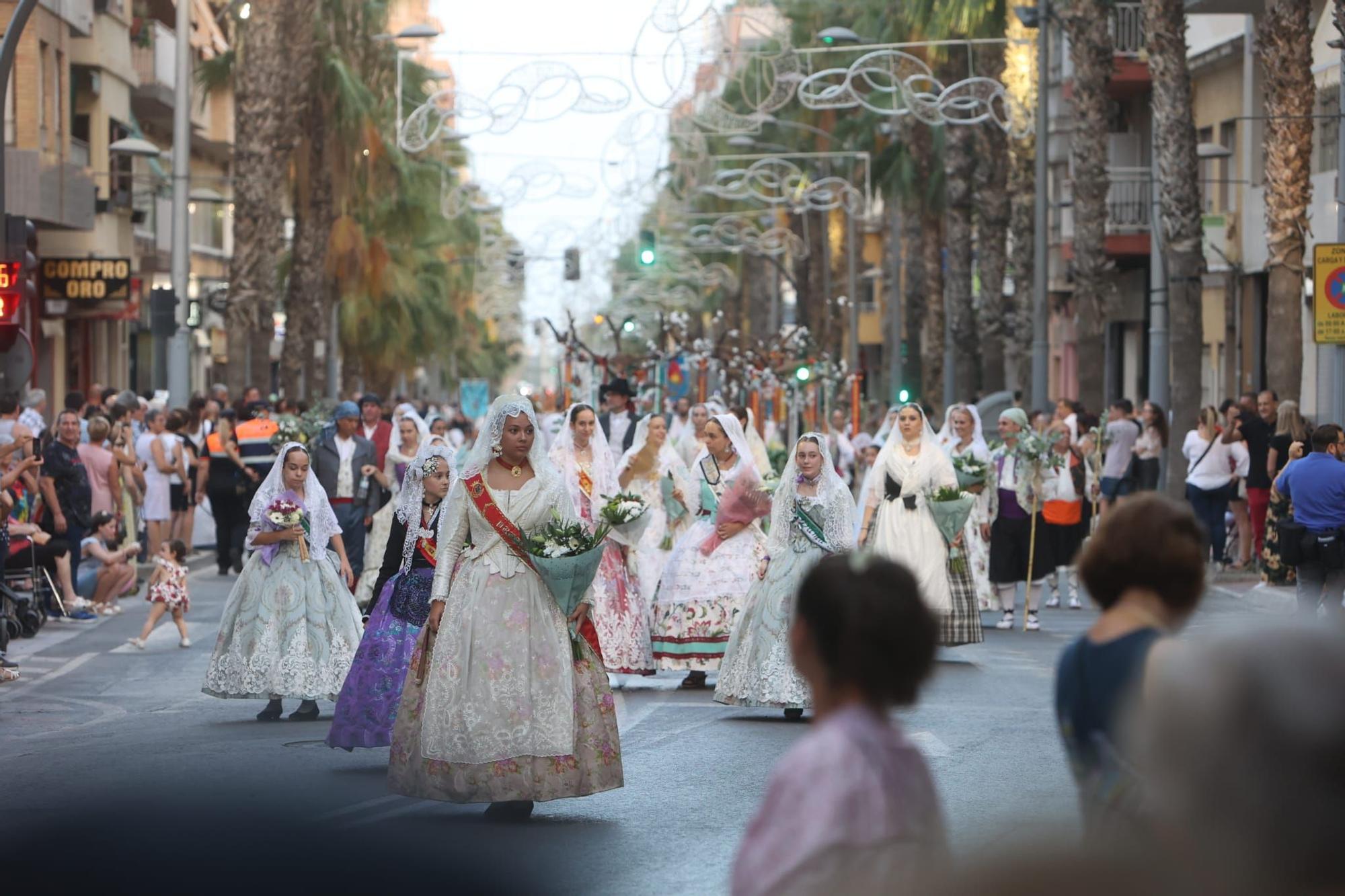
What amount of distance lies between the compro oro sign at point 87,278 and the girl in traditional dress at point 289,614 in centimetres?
2370

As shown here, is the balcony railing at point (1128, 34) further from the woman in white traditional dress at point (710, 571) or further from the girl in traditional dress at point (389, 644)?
the girl in traditional dress at point (389, 644)

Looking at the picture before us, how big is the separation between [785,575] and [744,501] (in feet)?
4.76

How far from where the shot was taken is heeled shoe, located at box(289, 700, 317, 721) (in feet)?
43.1

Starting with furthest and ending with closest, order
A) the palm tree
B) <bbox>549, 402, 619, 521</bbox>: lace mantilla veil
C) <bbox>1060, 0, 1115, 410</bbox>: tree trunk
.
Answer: <bbox>1060, 0, 1115, 410</bbox>: tree trunk
the palm tree
<bbox>549, 402, 619, 521</bbox>: lace mantilla veil

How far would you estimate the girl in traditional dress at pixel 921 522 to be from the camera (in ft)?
54.3

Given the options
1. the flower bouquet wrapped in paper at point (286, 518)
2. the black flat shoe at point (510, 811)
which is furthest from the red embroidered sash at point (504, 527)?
the flower bouquet wrapped in paper at point (286, 518)

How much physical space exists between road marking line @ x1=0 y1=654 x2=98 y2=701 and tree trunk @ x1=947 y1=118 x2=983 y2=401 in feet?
84.1

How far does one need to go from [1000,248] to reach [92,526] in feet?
70.0

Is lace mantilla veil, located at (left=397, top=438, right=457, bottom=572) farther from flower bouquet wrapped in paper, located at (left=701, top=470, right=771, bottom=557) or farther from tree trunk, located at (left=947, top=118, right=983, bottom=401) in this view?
tree trunk, located at (left=947, top=118, right=983, bottom=401)

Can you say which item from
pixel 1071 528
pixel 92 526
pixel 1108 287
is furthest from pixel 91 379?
pixel 1071 528

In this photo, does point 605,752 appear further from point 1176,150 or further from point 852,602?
point 1176,150

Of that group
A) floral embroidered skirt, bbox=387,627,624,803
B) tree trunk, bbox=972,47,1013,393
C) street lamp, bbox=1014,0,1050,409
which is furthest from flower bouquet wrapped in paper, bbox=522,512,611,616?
tree trunk, bbox=972,47,1013,393

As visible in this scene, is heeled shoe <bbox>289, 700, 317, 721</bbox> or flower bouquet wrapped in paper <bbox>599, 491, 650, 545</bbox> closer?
flower bouquet wrapped in paper <bbox>599, 491, 650, 545</bbox>

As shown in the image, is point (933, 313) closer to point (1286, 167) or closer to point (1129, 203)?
point (1129, 203)
